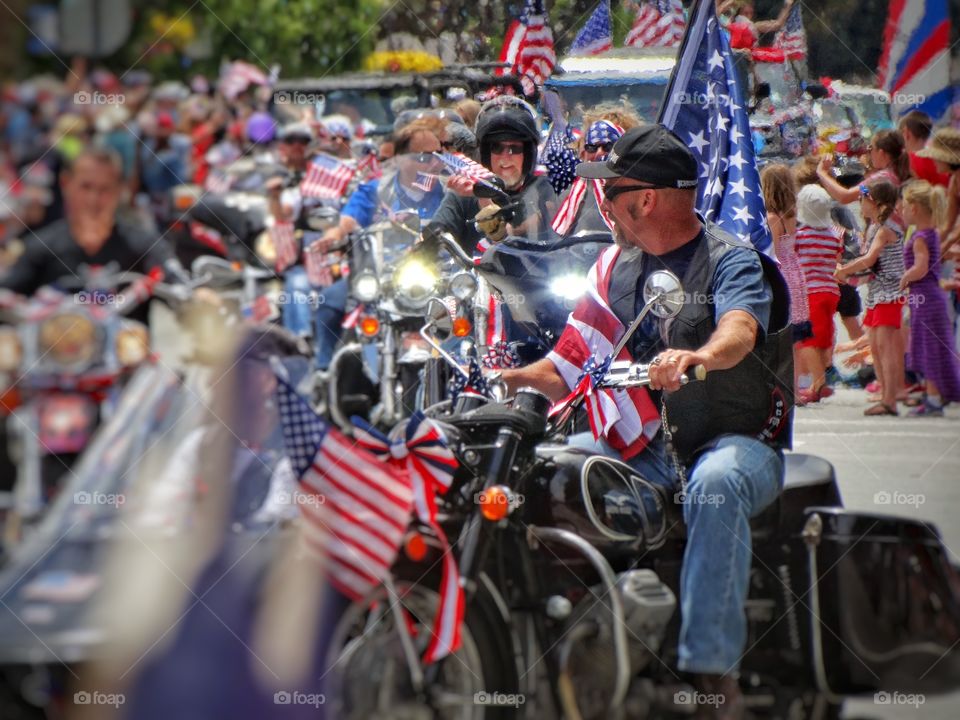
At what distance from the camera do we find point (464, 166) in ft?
17.3

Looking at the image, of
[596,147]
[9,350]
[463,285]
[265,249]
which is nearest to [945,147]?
[596,147]

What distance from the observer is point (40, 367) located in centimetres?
417

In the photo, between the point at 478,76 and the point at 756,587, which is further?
the point at 478,76

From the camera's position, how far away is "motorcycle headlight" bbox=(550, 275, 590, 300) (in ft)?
16.7

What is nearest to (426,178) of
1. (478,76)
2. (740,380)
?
(478,76)

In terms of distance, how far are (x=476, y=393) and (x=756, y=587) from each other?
106 cm

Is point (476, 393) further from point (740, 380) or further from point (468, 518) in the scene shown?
point (740, 380)
